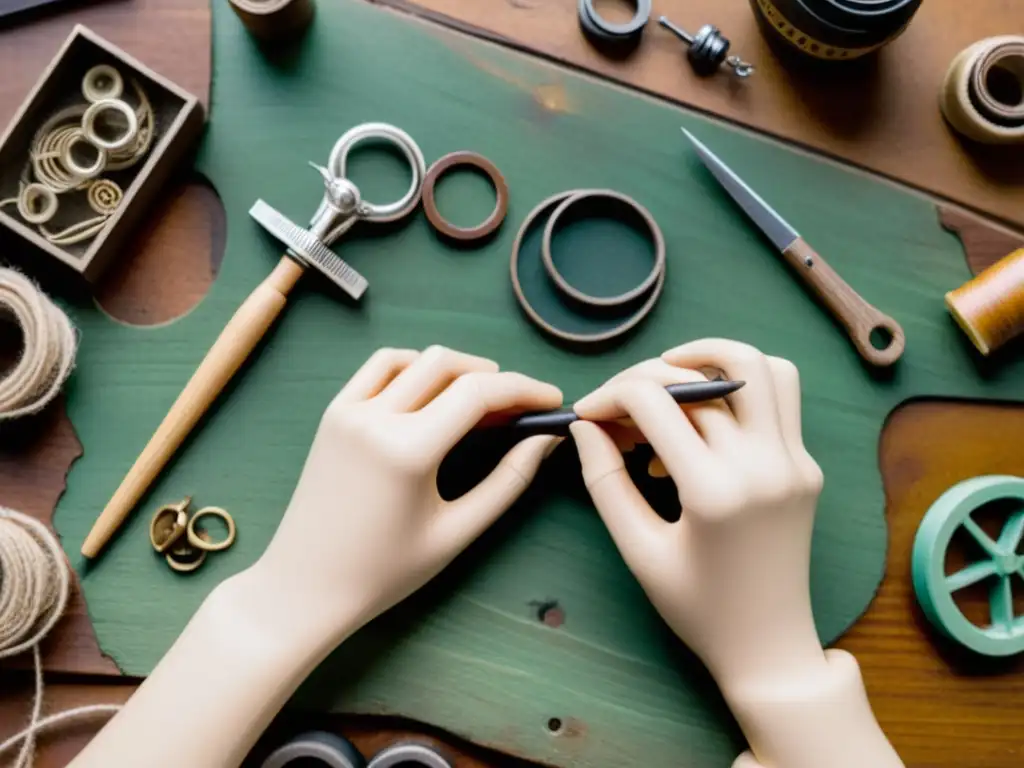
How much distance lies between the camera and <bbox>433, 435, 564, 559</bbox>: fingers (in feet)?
2.97

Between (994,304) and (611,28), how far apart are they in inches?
19.7

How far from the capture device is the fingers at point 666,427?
0.83 metres

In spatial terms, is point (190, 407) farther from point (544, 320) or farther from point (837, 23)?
point (837, 23)

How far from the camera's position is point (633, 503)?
0.89 meters

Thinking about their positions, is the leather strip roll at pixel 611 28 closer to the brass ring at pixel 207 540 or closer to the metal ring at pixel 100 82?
the metal ring at pixel 100 82

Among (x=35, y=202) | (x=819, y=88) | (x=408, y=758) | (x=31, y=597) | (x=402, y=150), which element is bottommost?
(x=31, y=597)

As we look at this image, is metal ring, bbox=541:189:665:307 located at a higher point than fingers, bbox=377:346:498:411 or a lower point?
higher

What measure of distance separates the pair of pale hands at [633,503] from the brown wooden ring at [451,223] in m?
0.15

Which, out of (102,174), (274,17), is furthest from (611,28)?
(102,174)

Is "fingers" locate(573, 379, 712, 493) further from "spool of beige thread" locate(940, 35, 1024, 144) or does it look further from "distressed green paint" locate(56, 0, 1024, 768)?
"spool of beige thread" locate(940, 35, 1024, 144)

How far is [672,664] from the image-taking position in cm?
95

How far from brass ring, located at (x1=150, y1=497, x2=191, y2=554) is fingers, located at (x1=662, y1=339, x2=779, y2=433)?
525 millimetres

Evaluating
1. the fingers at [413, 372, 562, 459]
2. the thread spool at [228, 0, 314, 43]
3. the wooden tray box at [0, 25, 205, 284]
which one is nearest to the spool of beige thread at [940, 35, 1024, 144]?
the fingers at [413, 372, 562, 459]

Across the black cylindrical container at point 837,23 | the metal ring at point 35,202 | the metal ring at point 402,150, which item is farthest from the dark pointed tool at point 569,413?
the metal ring at point 35,202
